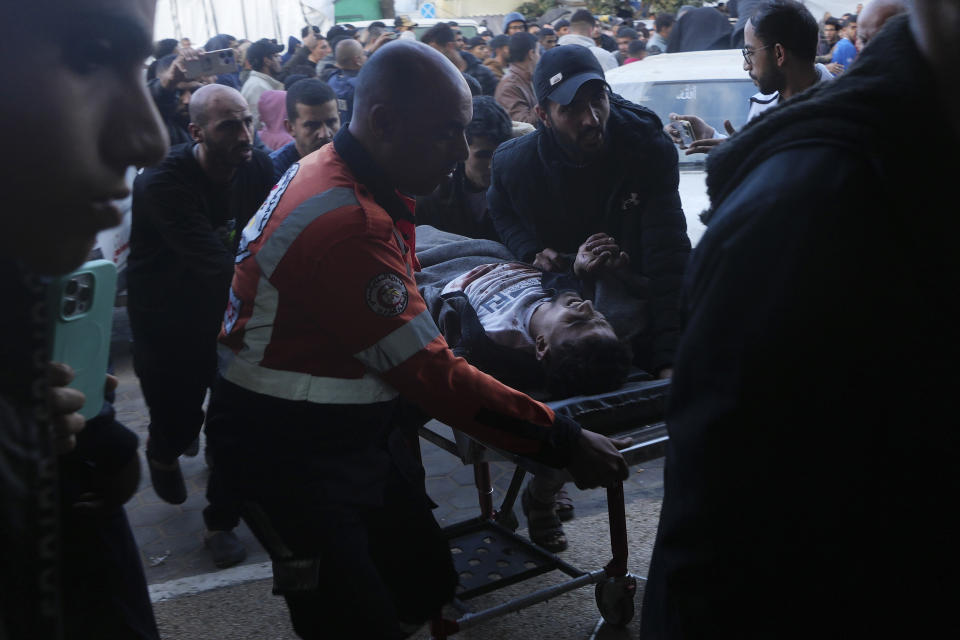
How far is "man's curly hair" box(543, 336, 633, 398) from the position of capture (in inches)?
117

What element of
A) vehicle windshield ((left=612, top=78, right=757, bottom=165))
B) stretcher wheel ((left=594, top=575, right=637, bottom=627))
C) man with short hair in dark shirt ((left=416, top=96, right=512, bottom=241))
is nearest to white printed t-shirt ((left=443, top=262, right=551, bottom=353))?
stretcher wheel ((left=594, top=575, right=637, bottom=627))

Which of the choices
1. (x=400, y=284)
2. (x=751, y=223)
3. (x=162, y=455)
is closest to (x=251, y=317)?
(x=400, y=284)

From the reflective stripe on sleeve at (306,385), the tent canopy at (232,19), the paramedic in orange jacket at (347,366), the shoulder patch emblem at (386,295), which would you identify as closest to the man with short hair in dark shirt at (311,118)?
the paramedic in orange jacket at (347,366)

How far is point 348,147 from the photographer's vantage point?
84.7 inches

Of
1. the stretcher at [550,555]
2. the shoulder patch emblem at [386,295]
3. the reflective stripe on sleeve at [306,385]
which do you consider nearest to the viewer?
the shoulder patch emblem at [386,295]

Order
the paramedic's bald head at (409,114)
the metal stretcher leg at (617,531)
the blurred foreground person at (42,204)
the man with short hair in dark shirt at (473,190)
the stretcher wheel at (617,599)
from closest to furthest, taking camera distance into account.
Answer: the blurred foreground person at (42,204), the paramedic's bald head at (409,114), the metal stretcher leg at (617,531), the stretcher wheel at (617,599), the man with short hair in dark shirt at (473,190)

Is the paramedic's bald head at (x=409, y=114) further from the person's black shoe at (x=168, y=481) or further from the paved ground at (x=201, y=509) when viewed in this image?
the person's black shoe at (x=168, y=481)

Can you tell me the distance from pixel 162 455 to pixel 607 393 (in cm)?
209

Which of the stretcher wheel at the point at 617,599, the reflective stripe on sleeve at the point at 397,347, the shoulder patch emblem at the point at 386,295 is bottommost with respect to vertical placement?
the stretcher wheel at the point at 617,599

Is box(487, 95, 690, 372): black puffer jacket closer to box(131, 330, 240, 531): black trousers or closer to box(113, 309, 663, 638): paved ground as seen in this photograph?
box(113, 309, 663, 638): paved ground

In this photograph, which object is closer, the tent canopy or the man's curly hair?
the man's curly hair

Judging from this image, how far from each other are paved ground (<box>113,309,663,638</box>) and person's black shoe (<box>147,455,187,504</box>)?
0.17 meters

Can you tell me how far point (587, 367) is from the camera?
2.97m

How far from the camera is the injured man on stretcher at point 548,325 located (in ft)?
9.95
